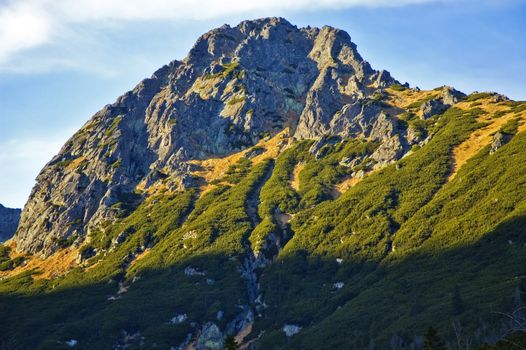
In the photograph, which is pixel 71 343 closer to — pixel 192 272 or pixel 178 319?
pixel 178 319

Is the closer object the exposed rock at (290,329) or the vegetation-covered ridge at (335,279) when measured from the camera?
the vegetation-covered ridge at (335,279)

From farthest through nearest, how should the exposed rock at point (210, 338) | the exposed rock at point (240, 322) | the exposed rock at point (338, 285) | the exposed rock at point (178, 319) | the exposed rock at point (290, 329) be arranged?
the exposed rock at point (178, 319) → the exposed rock at point (338, 285) → the exposed rock at point (240, 322) → the exposed rock at point (210, 338) → the exposed rock at point (290, 329)

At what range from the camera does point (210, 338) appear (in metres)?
149

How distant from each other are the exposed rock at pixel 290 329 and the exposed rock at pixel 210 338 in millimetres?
17658

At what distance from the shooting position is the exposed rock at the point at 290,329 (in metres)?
139

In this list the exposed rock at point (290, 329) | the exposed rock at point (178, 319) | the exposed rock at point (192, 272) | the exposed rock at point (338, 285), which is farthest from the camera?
the exposed rock at point (192, 272)

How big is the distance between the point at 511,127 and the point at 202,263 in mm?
116247

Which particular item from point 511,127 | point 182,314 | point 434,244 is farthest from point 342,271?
point 511,127

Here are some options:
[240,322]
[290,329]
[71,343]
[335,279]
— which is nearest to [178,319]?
[240,322]

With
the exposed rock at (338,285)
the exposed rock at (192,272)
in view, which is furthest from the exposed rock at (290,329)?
the exposed rock at (192,272)

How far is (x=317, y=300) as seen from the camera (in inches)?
5920

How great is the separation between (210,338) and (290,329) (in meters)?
22.7

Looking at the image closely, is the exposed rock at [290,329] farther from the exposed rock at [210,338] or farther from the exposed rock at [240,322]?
the exposed rock at [210,338]

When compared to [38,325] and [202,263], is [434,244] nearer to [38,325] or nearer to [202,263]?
[202,263]
